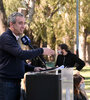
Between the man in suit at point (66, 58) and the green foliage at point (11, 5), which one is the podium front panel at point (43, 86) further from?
the green foliage at point (11, 5)

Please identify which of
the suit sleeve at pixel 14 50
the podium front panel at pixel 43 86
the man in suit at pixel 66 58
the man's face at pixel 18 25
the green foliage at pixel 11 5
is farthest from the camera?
the green foliage at pixel 11 5

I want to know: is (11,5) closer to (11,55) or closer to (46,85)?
(11,55)

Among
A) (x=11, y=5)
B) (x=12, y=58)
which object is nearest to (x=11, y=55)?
(x=12, y=58)

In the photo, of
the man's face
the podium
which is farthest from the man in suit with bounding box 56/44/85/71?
the podium

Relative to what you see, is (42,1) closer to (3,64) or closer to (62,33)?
(62,33)

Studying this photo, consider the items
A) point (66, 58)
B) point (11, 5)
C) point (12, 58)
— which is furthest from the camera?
point (11, 5)

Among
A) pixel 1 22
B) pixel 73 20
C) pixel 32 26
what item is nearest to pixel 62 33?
pixel 73 20

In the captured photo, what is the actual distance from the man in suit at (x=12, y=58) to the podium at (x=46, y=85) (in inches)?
7.4

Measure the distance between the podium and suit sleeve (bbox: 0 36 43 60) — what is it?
221mm

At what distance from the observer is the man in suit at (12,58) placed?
4.33m

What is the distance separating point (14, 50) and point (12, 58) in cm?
11

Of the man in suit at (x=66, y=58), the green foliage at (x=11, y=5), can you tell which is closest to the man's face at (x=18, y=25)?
the man in suit at (x=66, y=58)

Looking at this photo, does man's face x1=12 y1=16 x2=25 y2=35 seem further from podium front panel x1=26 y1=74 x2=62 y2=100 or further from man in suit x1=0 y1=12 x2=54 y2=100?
podium front panel x1=26 y1=74 x2=62 y2=100

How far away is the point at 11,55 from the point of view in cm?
436
